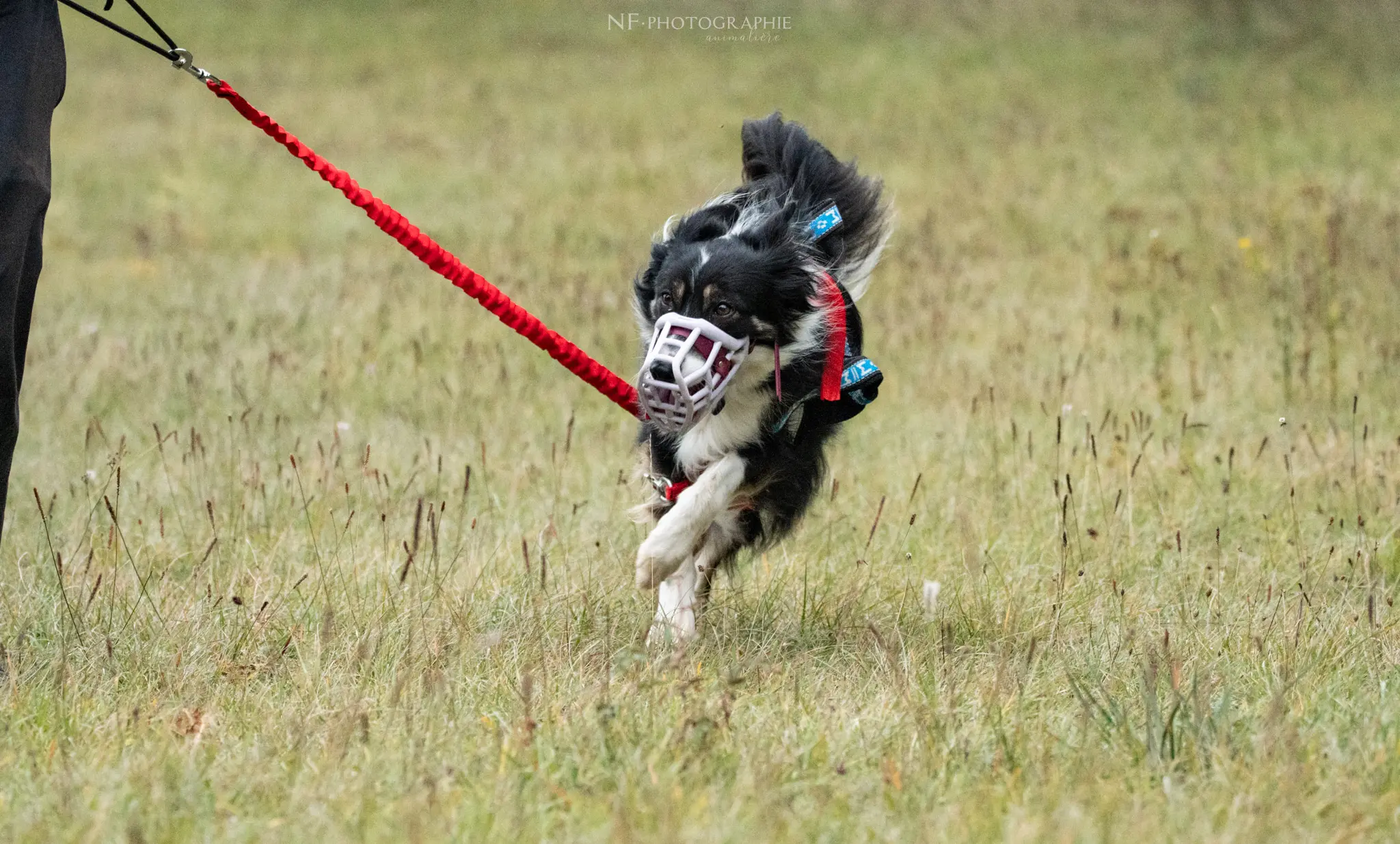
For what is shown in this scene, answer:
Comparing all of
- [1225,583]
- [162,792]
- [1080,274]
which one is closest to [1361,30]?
[1080,274]

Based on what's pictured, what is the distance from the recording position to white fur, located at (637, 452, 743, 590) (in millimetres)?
3676

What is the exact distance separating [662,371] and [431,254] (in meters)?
0.82

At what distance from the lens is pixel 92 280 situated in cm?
925

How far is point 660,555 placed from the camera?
3.67 metres

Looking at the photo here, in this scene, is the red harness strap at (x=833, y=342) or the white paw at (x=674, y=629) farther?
the red harness strap at (x=833, y=342)

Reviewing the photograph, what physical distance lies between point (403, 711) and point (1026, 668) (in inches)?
54.7

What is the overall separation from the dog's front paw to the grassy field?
0.14 metres

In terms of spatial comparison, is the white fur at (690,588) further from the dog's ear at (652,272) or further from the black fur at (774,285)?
the dog's ear at (652,272)

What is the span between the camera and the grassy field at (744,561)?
8.54 ft

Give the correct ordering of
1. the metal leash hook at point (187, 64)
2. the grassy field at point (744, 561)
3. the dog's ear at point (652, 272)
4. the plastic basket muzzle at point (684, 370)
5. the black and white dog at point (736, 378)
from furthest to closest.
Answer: the dog's ear at point (652, 272)
the metal leash hook at point (187, 64)
the black and white dog at point (736, 378)
the plastic basket muzzle at point (684, 370)
the grassy field at point (744, 561)

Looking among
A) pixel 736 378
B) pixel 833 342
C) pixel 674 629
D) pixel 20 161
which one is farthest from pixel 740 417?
pixel 20 161

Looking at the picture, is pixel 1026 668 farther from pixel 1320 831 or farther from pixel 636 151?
pixel 636 151

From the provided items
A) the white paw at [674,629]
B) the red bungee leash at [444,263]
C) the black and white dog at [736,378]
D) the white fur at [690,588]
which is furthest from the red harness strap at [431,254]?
the white paw at [674,629]

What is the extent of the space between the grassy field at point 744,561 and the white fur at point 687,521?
0.60ft
